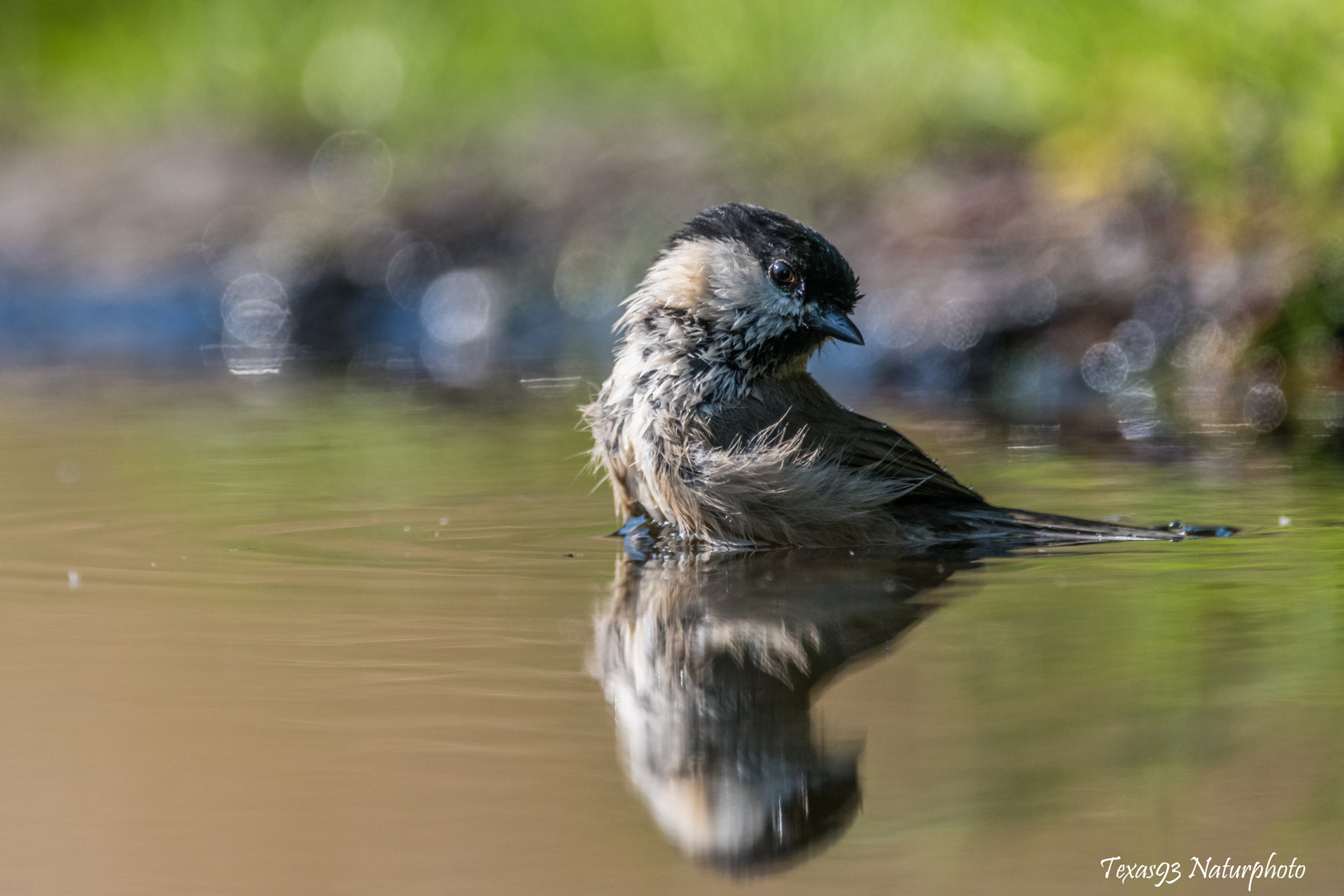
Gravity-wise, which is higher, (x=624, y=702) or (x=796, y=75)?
(x=796, y=75)

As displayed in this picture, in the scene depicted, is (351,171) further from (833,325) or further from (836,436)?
(836,436)

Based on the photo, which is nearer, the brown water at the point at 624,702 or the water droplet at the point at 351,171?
the brown water at the point at 624,702

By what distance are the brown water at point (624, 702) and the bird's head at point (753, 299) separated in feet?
2.32

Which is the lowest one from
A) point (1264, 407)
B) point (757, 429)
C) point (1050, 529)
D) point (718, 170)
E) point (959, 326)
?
point (1050, 529)

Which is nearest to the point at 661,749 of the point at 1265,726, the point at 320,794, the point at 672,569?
the point at 320,794

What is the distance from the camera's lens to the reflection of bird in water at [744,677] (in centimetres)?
269

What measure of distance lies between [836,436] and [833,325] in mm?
360

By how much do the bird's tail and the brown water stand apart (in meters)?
0.14

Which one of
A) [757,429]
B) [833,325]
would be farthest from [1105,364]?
[757,429]

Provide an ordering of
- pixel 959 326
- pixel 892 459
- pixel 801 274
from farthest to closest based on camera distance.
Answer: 1. pixel 959 326
2. pixel 801 274
3. pixel 892 459

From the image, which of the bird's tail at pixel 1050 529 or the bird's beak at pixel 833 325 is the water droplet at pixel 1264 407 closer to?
the bird's tail at pixel 1050 529

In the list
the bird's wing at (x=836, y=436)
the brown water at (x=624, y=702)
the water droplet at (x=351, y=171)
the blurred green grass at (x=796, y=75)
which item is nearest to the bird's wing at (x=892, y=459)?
→ the bird's wing at (x=836, y=436)

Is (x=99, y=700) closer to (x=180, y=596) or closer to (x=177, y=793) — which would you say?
(x=177, y=793)

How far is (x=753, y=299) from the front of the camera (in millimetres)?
5344
